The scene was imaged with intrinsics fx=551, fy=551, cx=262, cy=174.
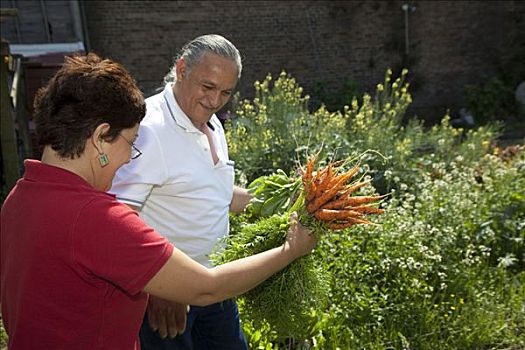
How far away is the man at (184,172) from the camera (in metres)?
2.10

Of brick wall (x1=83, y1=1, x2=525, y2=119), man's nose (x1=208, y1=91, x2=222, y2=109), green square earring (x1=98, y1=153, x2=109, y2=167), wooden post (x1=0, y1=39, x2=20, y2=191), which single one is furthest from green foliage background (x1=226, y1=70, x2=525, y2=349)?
brick wall (x1=83, y1=1, x2=525, y2=119)

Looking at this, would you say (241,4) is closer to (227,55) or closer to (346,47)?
(346,47)

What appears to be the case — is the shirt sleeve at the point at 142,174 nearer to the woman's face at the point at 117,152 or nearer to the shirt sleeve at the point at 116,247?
the woman's face at the point at 117,152

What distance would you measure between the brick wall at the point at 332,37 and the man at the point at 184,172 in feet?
28.6

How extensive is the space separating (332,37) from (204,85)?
33.8 ft

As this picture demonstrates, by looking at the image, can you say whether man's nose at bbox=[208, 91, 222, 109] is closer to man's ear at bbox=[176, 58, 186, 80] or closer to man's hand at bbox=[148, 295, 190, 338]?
man's ear at bbox=[176, 58, 186, 80]

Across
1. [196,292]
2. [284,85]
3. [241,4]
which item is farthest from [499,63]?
[196,292]

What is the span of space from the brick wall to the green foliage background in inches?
256

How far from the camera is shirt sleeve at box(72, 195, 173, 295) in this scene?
4.51 ft

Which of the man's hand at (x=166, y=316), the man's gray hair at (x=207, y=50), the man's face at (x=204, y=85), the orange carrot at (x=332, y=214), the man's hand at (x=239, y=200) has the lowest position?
the man's hand at (x=166, y=316)

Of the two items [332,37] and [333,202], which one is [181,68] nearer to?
[333,202]

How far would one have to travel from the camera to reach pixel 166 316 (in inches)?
83.5

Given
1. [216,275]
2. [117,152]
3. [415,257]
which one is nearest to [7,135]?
[415,257]

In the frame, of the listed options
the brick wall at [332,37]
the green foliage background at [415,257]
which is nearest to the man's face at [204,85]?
the green foliage background at [415,257]
